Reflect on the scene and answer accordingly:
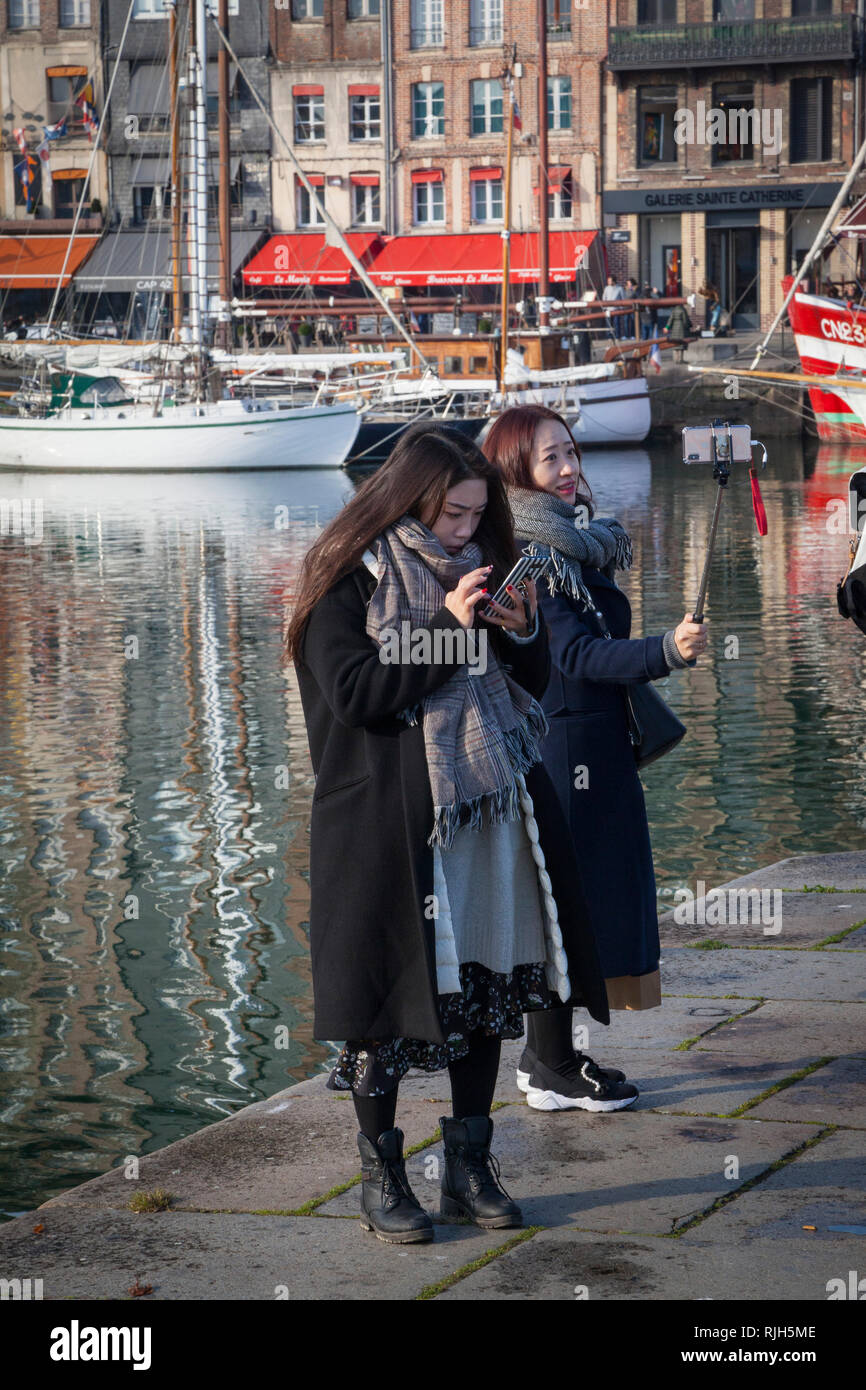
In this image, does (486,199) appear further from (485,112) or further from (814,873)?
(814,873)

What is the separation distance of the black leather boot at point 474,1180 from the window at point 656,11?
48799 millimetres

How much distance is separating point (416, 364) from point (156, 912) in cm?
3681

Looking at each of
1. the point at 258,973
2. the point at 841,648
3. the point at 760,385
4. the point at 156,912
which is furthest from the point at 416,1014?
the point at 760,385

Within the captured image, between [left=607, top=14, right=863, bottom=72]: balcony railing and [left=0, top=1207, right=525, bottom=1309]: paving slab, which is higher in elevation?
[left=607, top=14, right=863, bottom=72]: balcony railing

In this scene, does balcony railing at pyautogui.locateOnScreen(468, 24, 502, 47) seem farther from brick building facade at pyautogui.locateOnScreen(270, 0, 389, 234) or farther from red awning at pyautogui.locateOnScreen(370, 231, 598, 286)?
red awning at pyautogui.locateOnScreen(370, 231, 598, 286)

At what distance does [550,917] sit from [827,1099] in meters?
1.21

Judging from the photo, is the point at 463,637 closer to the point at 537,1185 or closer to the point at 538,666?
the point at 538,666

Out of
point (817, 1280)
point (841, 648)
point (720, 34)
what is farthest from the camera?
point (720, 34)

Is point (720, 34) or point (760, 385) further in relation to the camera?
point (720, 34)

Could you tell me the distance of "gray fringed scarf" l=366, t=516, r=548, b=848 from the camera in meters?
3.86

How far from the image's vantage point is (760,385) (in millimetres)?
43125

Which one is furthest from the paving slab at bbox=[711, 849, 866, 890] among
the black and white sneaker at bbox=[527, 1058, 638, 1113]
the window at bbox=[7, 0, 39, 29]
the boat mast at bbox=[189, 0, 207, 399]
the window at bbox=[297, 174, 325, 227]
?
the window at bbox=[7, 0, 39, 29]

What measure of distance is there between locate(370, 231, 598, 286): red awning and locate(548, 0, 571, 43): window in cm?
522

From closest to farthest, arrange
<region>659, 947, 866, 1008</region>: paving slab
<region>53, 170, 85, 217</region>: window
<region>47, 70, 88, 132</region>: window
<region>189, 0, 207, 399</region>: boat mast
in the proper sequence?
<region>659, 947, 866, 1008</region>: paving slab < <region>189, 0, 207, 399</region>: boat mast < <region>47, 70, 88, 132</region>: window < <region>53, 170, 85, 217</region>: window
